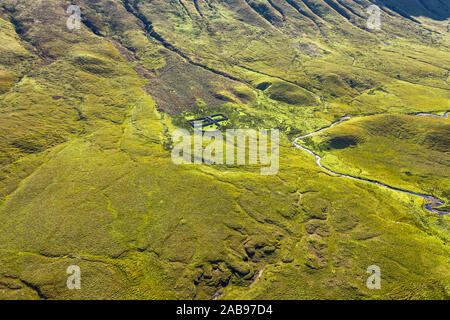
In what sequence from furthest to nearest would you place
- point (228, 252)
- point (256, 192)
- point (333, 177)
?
1. point (333, 177)
2. point (256, 192)
3. point (228, 252)

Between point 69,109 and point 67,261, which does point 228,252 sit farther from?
point 69,109

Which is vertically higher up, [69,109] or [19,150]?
[69,109]

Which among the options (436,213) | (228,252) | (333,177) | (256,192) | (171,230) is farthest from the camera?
(333,177)

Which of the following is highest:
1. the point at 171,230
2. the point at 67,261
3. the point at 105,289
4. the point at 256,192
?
the point at 256,192

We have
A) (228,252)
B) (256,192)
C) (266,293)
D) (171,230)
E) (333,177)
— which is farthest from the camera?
(333,177)

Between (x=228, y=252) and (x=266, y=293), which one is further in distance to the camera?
(x=228, y=252)

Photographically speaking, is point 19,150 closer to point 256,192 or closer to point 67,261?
point 67,261
